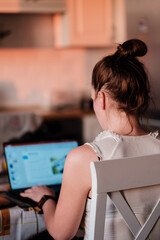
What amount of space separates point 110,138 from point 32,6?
312 cm

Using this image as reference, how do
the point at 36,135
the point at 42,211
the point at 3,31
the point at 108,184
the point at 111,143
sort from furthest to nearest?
1. the point at 3,31
2. the point at 36,135
3. the point at 42,211
4. the point at 111,143
5. the point at 108,184

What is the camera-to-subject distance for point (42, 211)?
4.43 ft

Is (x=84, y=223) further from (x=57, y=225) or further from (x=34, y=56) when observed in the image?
(x=34, y=56)

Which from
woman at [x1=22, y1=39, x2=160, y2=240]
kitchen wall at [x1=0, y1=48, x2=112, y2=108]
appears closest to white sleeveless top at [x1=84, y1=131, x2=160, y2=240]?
woman at [x1=22, y1=39, x2=160, y2=240]

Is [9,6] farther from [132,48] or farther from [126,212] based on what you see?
[126,212]

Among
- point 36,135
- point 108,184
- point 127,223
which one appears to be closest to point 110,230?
point 127,223

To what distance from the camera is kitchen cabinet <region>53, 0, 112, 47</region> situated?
4191mm

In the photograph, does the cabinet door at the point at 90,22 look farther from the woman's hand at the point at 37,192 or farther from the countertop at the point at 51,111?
the woman's hand at the point at 37,192

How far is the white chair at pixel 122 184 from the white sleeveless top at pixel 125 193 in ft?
0.08

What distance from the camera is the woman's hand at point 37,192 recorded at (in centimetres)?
141

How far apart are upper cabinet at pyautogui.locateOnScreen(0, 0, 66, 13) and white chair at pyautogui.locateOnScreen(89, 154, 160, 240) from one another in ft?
10.5

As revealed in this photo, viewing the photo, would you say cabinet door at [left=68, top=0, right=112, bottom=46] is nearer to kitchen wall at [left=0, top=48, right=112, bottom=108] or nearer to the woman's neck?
kitchen wall at [left=0, top=48, right=112, bottom=108]

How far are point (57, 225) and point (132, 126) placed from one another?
39 centimetres

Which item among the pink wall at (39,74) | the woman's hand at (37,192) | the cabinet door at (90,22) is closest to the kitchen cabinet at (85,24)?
the cabinet door at (90,22)
